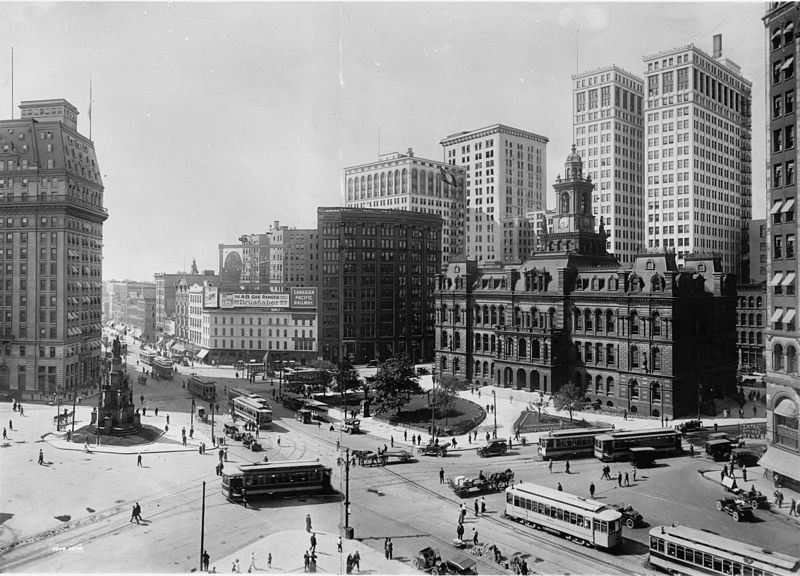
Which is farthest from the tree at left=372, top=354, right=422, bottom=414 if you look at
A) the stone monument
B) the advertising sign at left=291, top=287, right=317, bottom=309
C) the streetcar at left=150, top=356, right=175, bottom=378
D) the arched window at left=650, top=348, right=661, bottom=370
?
the streetcar at left=150, top=356, right=175, bottom=378

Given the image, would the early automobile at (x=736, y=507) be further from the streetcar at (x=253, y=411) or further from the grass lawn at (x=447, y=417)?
the streetcar at (x=253, y=411)

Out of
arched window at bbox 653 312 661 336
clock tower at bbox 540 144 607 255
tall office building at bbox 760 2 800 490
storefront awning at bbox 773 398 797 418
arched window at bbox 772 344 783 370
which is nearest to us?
storefront awning at bbox 773 398 797 418

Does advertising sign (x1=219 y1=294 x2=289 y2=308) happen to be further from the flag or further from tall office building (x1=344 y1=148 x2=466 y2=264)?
the flag

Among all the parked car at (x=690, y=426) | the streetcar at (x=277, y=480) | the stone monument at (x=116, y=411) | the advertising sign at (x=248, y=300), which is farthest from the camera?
the advertising sign at (x=248, y=300)

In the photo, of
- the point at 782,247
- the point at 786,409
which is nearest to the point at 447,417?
the point at 786,409

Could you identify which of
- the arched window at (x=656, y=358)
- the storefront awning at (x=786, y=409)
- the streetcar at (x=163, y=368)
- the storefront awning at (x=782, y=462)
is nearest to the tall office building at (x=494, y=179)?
the streetcar at (x=163, y=368)

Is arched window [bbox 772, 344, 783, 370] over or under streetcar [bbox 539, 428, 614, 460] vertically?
over

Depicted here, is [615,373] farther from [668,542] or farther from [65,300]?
[65,300]
